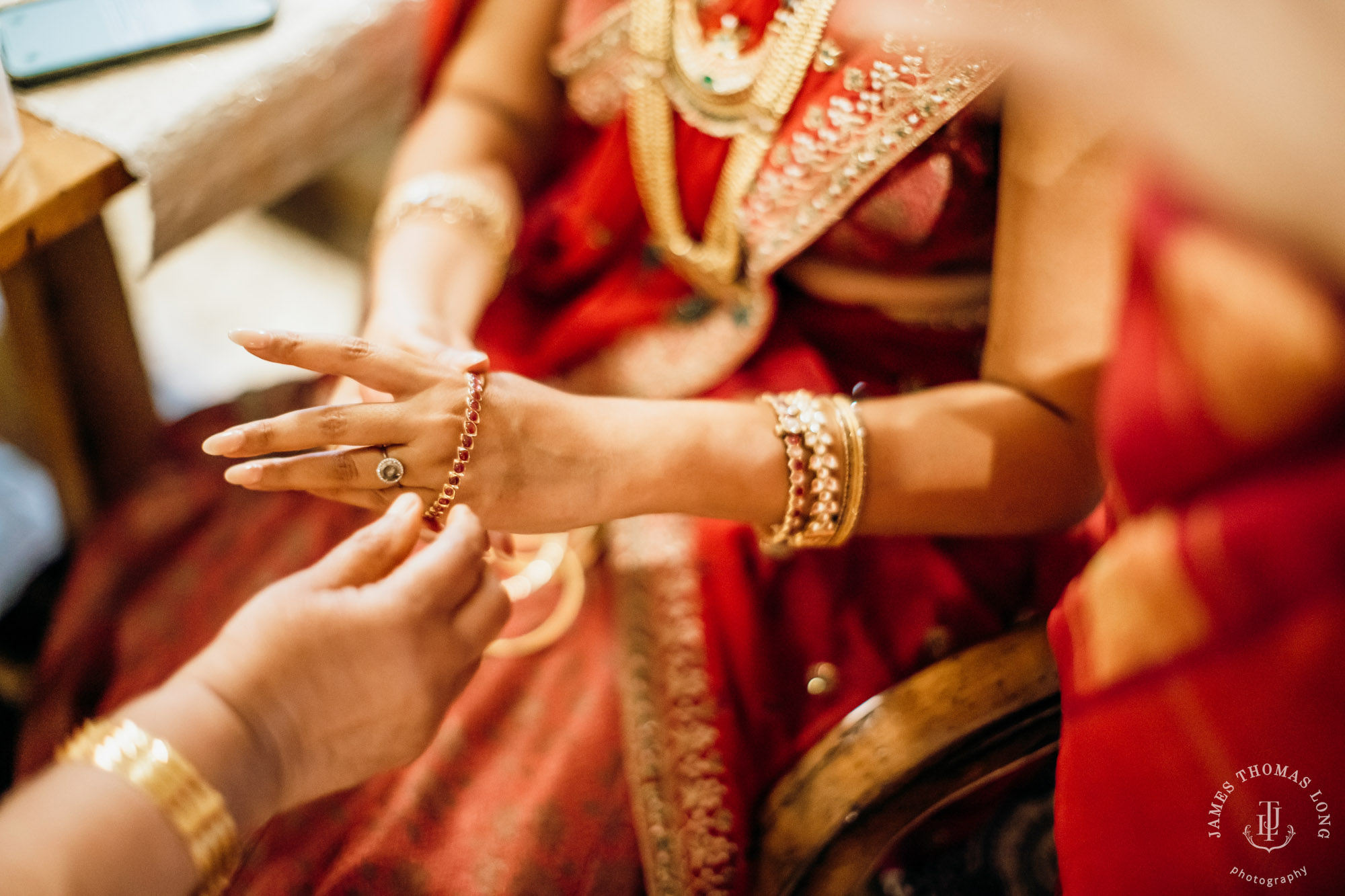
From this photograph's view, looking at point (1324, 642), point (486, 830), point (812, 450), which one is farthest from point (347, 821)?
point (1324, 642)

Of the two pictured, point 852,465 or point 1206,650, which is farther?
point 852,465

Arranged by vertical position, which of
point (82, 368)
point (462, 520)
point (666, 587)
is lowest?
point (82, 368)

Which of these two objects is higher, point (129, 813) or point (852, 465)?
point (852, 465)

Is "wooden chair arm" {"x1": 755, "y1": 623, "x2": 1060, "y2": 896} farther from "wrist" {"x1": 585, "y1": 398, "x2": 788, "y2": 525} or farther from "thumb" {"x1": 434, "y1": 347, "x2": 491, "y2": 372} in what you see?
"thumb" {"x1": 434, "y1": 347, "x2": 491, "y2": 372}

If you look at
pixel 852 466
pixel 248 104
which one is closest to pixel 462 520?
pixel 852 466

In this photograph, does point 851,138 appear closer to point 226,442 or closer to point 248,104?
point 226,442

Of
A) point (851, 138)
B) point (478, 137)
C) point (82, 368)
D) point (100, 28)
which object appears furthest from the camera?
point (82, 368)

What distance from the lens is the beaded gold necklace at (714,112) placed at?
0.56m

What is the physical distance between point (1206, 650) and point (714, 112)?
1.53 feet

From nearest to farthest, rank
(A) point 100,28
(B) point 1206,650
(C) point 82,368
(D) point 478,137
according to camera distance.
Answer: (B) point 1206,650
(A) point 100,28
(D) point 478,137
(C) point 82,368

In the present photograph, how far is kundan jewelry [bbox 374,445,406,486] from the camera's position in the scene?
473 millimetres

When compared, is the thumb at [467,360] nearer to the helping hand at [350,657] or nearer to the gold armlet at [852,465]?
the helping hand at [350,657]

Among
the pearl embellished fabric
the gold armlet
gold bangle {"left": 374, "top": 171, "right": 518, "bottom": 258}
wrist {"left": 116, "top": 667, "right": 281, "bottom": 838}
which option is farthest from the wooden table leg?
the gold armlet

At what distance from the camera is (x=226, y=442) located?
0.44 m
